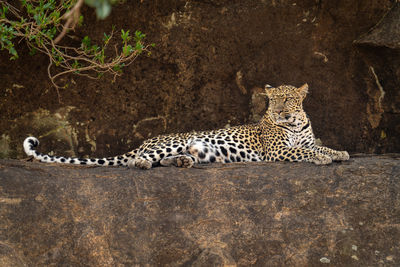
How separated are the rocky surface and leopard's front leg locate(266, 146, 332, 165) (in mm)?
341

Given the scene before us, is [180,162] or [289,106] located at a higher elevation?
[289,106]

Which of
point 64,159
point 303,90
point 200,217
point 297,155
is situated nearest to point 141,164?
point 200,217

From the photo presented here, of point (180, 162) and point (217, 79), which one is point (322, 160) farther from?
point (217, 79)

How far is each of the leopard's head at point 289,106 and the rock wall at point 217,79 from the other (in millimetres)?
680

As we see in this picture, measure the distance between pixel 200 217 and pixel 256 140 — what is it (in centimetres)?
279

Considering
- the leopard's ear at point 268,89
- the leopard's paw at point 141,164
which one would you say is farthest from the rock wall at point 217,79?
the leopard's paw at point 141,164

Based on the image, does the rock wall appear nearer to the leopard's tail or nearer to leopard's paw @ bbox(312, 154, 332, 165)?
the leopard's tail

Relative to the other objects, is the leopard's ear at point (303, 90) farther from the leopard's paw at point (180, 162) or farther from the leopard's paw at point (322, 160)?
the leopard's paw at point (180, 162)

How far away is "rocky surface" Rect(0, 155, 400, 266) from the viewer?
18.6 feet

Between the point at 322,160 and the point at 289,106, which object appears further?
the point at 289,106

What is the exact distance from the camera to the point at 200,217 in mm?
6156

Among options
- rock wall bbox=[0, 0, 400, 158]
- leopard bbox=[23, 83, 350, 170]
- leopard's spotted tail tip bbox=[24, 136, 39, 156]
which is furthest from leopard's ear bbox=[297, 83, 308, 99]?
leopard's spotted tail tip bbox=[24, 136, 39, 156]

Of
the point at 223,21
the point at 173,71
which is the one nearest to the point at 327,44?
the point at 223,21

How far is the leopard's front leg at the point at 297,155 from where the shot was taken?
711cm
